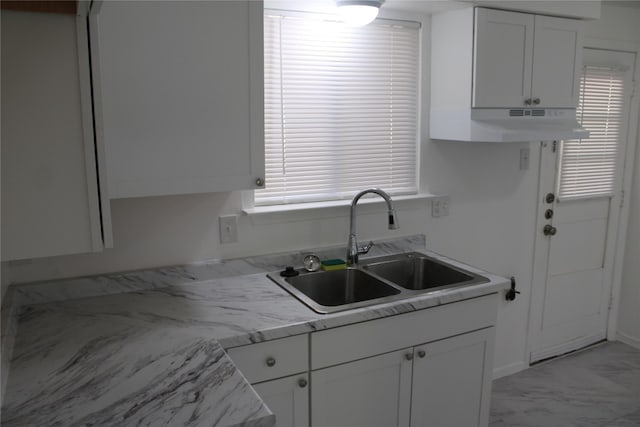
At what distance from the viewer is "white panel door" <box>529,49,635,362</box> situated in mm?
3363

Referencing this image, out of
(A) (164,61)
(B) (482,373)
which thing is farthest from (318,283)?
(A) (164,61)

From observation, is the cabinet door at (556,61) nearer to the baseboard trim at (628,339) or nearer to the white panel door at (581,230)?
the white panel door at (581,230)

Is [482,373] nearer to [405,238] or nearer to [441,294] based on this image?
[441,294]

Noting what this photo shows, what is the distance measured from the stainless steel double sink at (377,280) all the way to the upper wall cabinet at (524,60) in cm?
81

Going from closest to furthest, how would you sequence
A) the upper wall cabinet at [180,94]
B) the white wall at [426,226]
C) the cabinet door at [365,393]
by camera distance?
the upper wall cabinet at [180,94] < the cabinet door at [365,393] < the white wall at [426,226]

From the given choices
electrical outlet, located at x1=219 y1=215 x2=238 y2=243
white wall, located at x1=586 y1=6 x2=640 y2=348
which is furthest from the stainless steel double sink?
white wall, located at x1=586 y1=6 x2=640 y2=348

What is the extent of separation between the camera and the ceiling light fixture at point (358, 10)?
2252 mm

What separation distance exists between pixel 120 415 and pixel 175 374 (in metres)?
0.22

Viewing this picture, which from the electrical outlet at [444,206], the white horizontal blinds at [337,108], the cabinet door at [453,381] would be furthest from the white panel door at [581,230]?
the cabinet door at [453,381]

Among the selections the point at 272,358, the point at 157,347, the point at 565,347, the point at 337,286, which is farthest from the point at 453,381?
the point at 565,347

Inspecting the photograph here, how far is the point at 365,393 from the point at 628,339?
2.72 meters

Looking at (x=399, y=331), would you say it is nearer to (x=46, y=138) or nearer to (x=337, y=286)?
(x=337, y=286)

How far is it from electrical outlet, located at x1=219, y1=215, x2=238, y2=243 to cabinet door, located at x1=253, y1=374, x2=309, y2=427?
0.72m

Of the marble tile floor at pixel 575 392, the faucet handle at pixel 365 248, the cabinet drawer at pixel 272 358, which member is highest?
the faucet handle at pixel 365 248
